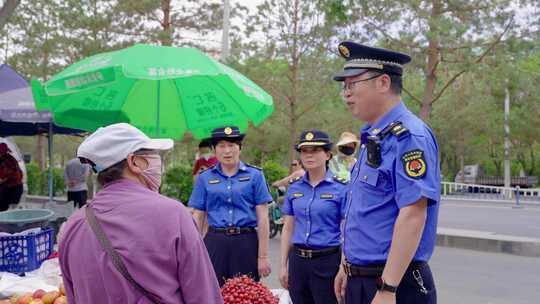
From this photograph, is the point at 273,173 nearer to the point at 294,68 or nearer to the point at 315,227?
the point at 294,68

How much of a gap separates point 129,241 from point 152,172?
0.36 meters

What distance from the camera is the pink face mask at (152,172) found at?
7.42ft

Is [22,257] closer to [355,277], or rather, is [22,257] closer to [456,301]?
[355,277]

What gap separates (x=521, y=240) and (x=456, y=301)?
4.20 meters

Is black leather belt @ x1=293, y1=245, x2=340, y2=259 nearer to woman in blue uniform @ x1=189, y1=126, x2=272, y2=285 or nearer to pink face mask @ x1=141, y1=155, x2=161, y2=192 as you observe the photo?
woman in blue uniform @ x1=189, y1=126, x2=272, y2=285

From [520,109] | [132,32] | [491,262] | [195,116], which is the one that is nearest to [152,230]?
[195,116]

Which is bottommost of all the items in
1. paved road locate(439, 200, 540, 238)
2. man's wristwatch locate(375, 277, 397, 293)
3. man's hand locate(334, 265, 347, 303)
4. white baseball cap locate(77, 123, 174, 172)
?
paved road locate(439, 200, 540, 238)

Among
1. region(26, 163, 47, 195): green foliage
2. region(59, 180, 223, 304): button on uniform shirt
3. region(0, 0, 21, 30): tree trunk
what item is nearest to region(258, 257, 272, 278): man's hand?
region(59, 180, 223, 304): button on uniform shirt

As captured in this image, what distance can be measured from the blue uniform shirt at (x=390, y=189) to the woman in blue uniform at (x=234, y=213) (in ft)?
5.92

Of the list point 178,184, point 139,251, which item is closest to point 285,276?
point 139,251

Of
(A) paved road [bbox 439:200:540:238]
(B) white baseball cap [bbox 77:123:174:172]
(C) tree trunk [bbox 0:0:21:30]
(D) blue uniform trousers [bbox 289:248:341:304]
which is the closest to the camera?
(B) white baseball cap [bbox 77:123:174:172]

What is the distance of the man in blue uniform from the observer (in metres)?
2.45

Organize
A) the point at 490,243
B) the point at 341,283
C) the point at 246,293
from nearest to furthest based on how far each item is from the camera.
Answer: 1. the point at 341,283
2. the point at 246,293
3. the point at 490,243

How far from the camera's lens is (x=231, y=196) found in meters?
4.56
